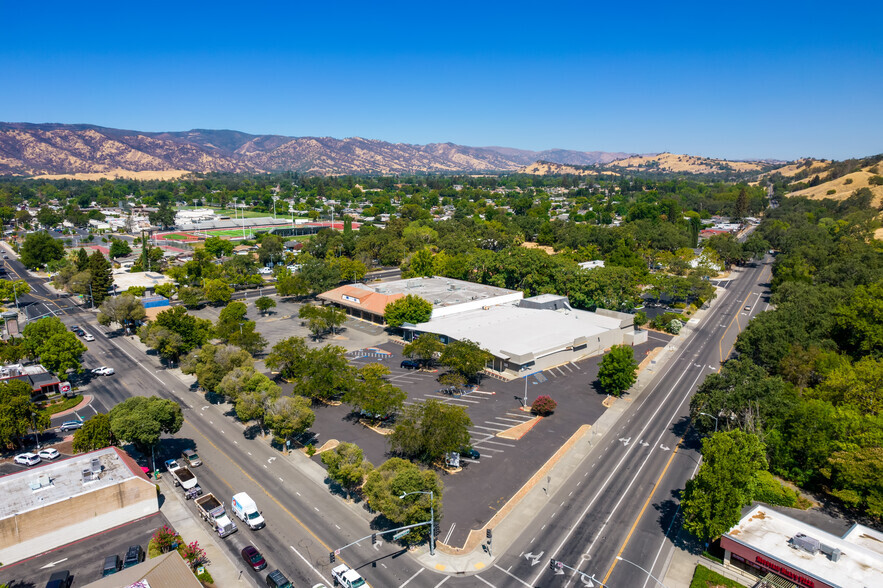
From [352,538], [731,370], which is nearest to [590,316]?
[731,370]

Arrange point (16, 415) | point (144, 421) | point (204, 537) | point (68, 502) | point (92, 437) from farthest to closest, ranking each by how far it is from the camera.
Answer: point (16, 415) → point (92, 437) → point (144, 421) → point (204, 537) → point (68, 502)

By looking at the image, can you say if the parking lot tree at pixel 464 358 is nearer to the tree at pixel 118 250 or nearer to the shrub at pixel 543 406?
the shrub at pixel 543 406

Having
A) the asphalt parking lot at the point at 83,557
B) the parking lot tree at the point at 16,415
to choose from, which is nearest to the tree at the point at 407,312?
the parking lot tree at the point at 16,415

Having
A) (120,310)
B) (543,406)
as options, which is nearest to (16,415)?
(120,310)

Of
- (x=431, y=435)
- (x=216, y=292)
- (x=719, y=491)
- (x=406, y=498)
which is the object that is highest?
(x=719, y=491)

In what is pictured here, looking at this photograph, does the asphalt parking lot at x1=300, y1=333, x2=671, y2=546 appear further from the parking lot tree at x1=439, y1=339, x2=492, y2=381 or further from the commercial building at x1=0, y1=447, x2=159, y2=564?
the commercial building at x1=0, y1=447, x2=159, y2=564

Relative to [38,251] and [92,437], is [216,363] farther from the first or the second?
[38,251]
